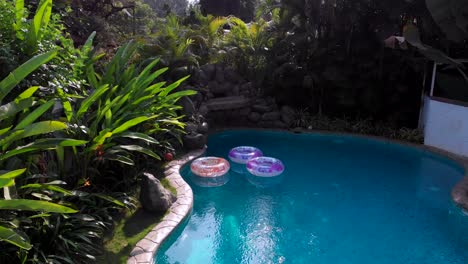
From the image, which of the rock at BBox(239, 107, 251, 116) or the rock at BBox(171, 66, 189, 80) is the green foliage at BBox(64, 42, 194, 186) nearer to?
the rock at BBox(171, 66, 189, 80)

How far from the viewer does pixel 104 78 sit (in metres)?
5.78

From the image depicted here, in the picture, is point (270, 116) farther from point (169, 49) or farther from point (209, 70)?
point (169, 49)

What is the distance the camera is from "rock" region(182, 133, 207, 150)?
7.60 metres

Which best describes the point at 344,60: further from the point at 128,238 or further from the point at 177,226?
the point at 128,238

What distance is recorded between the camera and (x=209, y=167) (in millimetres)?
6539

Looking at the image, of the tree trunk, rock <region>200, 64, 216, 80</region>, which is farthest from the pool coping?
the tree trunk

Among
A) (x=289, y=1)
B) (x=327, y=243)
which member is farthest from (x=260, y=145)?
(x=327, y=243)

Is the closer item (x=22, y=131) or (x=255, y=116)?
(x=22, y=131)

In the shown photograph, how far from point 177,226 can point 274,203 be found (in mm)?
1824

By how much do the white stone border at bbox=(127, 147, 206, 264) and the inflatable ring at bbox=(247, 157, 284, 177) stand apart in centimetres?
134

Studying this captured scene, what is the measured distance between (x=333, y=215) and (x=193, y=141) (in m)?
3.26

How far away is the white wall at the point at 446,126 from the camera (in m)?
7.83

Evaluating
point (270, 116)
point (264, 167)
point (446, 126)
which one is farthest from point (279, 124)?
point (446, 126)

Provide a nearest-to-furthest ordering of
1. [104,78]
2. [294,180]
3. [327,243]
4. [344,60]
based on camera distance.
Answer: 1. [327,243]
2. [104,78]
3. [294,180]
4. [344,60]
